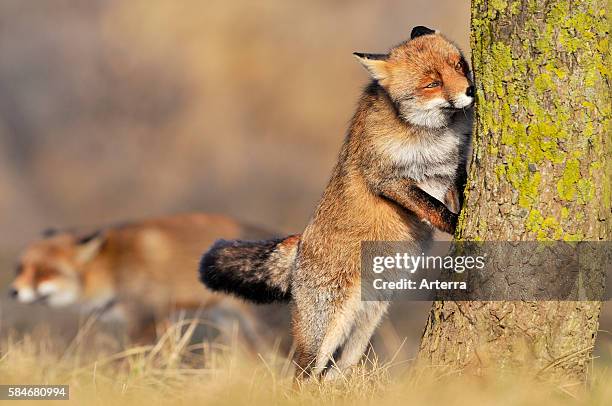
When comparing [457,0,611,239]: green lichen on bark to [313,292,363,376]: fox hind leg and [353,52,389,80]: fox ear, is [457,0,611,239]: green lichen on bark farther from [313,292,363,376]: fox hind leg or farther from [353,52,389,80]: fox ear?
[313,292,363,376]: fox hind leg

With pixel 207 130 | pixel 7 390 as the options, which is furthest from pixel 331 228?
pixel 207 130

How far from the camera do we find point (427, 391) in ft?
16.4

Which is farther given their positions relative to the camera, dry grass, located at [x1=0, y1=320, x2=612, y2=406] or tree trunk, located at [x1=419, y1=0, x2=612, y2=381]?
tree trunk, located at [x1=419, y1=0, x2=612, y2=381]

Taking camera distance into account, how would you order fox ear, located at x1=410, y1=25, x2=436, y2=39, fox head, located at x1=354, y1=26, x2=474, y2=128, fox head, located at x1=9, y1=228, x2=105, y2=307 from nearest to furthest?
fox head, located at x1=354, y1=26, x2=474, y2=128
fox ear, located at x1=410, y1=25, x2=436, y2=39
fox head, located at x1=9, y1=228, x2=105, y2=307

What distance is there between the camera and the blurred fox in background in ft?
37.4

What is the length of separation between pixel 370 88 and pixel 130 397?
9.45 ft

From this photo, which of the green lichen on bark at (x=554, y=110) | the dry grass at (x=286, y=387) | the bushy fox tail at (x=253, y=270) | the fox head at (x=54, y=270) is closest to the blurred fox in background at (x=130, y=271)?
the fox head at (x=54, y=270)

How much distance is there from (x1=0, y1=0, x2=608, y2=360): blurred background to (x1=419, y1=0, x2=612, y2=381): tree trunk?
12328mm

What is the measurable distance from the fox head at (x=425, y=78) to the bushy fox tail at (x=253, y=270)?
4.68 ft

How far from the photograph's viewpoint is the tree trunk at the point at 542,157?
5086mm

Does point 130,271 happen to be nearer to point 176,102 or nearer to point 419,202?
point 419,202

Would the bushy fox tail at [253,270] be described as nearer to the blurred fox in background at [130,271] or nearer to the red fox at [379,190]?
the red fox at [379,190]

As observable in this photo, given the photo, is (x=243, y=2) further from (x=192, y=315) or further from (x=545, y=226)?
(x=545, y=226)

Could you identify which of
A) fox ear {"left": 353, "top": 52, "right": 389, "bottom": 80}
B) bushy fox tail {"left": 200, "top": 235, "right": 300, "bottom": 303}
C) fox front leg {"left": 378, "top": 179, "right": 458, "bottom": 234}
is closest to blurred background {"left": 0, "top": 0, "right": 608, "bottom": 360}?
bushy fox tail {"left": 200, "top": 235, "right": 300, "bottom": 303}
